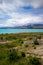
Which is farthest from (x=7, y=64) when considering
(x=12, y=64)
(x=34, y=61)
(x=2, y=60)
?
(x=34, y=61)

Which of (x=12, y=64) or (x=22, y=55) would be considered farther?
(x=22, y=55)

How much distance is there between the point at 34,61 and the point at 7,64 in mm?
2834

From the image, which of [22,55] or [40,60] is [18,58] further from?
[40,60]

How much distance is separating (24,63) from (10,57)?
2.36m

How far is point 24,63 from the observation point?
52.3 ft

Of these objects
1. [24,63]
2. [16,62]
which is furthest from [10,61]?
[24,63]

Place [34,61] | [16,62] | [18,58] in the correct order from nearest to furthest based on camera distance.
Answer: [34,61] < [16,62] < [18,58]

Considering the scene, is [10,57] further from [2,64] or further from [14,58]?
[2,64]

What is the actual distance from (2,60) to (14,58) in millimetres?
1385

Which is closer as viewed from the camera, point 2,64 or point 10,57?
point 2,64

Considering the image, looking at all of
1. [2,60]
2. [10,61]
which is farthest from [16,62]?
[2,60]

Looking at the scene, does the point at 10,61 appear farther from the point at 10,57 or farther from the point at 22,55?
the point at 22,55

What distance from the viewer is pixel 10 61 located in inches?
669

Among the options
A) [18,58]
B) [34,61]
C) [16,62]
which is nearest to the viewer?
[34,61]
